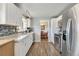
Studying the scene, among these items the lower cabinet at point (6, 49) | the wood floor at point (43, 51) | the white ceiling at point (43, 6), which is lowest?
the wood floor at point (43, 51)

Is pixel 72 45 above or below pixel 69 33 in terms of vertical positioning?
below

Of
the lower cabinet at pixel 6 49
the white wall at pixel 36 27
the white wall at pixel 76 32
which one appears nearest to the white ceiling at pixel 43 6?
the white wall at pixel 76 32

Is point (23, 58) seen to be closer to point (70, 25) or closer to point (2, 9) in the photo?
point (70, 25)

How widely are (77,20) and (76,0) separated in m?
1.72

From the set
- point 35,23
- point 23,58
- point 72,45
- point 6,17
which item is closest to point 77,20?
point 72,45

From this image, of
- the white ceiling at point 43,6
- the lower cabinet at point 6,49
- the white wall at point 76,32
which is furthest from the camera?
the white ceiling at point 43,6

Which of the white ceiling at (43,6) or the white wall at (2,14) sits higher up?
the white ceiling at (43,6)

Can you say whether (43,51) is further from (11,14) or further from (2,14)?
(2,14)

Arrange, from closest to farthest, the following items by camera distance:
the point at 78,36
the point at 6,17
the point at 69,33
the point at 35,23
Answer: the point at 78,36 < the point at 69,33 < the point at 6,17 < the point at 35,23

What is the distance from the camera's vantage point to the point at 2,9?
120 inches

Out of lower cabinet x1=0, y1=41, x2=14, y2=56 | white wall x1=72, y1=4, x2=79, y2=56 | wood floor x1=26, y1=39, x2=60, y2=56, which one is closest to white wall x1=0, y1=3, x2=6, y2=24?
lower cabinet x1=0, y1=41, x2=14, y2=56

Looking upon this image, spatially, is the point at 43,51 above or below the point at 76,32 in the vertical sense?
below

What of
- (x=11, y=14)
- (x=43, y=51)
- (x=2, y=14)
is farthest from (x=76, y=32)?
(x=43, y=51)

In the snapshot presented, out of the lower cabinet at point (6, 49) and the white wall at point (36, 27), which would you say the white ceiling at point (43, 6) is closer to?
the lower cabinet at point (6, 49)
